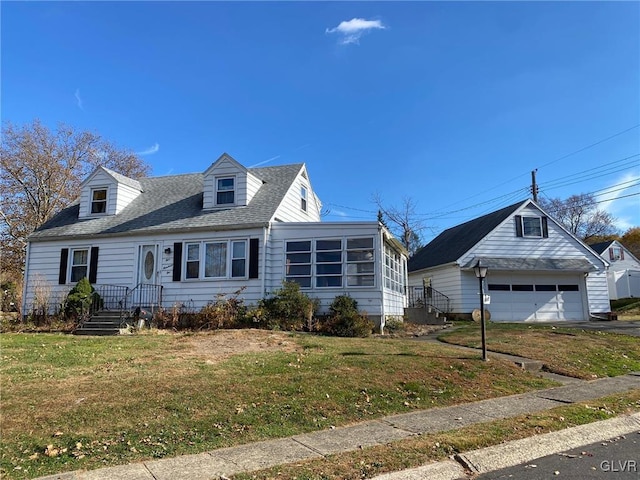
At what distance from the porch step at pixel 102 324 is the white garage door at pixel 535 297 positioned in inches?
671

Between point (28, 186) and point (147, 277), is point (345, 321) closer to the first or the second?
point (147, 277)

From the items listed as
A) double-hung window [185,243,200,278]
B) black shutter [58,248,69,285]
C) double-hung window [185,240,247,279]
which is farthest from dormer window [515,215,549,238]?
black shutter [58,248,69,285]

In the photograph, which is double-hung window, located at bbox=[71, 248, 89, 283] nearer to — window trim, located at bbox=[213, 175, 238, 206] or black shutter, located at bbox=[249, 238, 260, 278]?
window trim, located at bbox=[213, 175, 238, 206]

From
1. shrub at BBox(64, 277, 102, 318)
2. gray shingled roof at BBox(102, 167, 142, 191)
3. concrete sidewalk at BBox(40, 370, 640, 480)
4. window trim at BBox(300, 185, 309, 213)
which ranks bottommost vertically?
concrete sidewalk at BBox(40, 370, 640, 480)

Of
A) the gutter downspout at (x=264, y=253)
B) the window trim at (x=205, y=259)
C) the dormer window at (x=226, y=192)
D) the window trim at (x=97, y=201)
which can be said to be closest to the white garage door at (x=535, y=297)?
the gutter downspout at (x=264, y=253)

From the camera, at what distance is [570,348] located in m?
12.0

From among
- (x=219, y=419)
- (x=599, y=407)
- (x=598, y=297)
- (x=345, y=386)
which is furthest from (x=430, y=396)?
(x=598, y=297)

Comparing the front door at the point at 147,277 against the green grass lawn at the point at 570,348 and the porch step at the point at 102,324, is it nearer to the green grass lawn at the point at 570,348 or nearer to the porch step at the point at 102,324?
the porch step at the point at 102,324

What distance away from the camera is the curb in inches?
179

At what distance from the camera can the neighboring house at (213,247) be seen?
53.9 feet

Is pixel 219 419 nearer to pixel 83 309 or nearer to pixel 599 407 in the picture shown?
pixel 599 407

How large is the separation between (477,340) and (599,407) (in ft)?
20.7

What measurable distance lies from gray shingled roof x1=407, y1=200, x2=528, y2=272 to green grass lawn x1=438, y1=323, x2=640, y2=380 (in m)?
8.85

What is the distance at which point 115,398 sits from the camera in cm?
655
